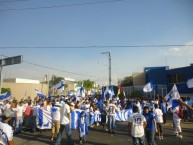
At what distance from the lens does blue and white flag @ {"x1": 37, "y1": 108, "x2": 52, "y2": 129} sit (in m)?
14.3

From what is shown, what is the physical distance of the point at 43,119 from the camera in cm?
1433

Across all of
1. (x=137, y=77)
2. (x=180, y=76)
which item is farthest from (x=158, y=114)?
(x=137, y=77)

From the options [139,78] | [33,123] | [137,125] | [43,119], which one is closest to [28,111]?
[33,123]

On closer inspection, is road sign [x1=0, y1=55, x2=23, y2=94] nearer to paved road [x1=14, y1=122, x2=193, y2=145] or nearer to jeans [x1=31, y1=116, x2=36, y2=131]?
jeans [x1=31, y1=116, x2=36, y2=131]

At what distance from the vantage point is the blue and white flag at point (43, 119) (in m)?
14.3

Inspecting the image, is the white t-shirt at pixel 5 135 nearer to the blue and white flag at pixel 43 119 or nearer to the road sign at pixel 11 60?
the blue and white flag at pixel 43 119

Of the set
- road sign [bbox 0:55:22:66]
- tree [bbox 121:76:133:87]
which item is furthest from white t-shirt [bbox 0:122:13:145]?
tree [bbox 121:76:133:87]

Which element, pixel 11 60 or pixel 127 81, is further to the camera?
pixel 127 81

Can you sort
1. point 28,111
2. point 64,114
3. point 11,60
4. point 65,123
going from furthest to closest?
point 11,60 → point 28,111 → point 64,114 → point 65,123

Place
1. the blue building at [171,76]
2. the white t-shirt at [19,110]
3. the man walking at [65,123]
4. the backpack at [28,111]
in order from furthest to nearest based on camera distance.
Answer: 1. the blue building at [171,76]
2. the backpack at [28,111]
3. the white t-shirt at [19,110]
4. the man walking at [65,123]

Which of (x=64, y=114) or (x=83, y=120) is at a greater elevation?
(x=64, y=114)

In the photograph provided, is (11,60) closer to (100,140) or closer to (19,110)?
(19,110)

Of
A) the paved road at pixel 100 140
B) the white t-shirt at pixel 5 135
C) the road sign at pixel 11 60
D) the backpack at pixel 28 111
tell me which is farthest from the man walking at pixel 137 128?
the road sign at pixel 11 60

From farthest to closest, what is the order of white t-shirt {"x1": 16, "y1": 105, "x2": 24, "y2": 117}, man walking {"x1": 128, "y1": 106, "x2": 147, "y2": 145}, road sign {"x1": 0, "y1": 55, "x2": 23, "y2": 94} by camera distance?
road sign {"x1": 0, "y1": 55, "x2": 23, "y2": 94} < white t-shirt {"x1": 16, "y1": 105, "x2": 24, "y2": 117} < man walking {"x1": 128, "y1": 106, "x2": 147, "y2": 145}
